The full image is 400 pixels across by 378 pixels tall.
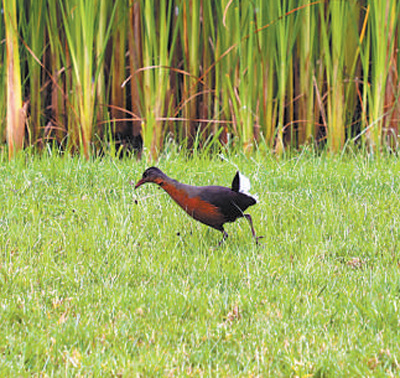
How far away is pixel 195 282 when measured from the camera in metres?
2.68

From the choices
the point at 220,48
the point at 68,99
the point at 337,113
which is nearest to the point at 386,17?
the point at 337,113

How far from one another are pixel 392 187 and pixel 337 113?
60.9 inches

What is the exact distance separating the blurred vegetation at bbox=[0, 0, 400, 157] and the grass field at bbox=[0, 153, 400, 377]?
116cm

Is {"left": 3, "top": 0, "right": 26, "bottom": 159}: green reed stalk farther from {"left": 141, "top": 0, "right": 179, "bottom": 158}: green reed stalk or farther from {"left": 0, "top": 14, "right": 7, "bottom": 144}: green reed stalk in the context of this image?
{"left": 141, "top": 0, "right": 179, "bottom": 158}: green reed stalk

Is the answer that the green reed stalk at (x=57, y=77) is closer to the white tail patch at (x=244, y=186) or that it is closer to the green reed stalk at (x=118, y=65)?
the green reed stalk at (x=118, y=65)

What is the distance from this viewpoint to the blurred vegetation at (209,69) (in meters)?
5.07

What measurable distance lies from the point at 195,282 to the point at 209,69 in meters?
2.98

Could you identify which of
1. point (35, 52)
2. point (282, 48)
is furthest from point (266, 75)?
point (35, 52)

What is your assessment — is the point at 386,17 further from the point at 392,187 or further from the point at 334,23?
the point at 392,187

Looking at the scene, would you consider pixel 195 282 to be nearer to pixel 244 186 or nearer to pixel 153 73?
pixel 244 186

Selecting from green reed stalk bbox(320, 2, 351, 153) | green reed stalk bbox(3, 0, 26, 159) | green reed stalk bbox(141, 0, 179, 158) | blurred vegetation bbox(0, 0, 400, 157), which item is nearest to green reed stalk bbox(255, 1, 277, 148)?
blurred vegetation bbox(0, 0, 400, 157)

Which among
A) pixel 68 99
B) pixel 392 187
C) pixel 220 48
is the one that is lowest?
pixel 392 187

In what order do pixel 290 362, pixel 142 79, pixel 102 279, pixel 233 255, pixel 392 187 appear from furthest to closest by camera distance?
pixel 142 79, pixel 392 187, pixel 233 255, pixel 102 279, pixel 290 362

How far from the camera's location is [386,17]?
5.13 m
